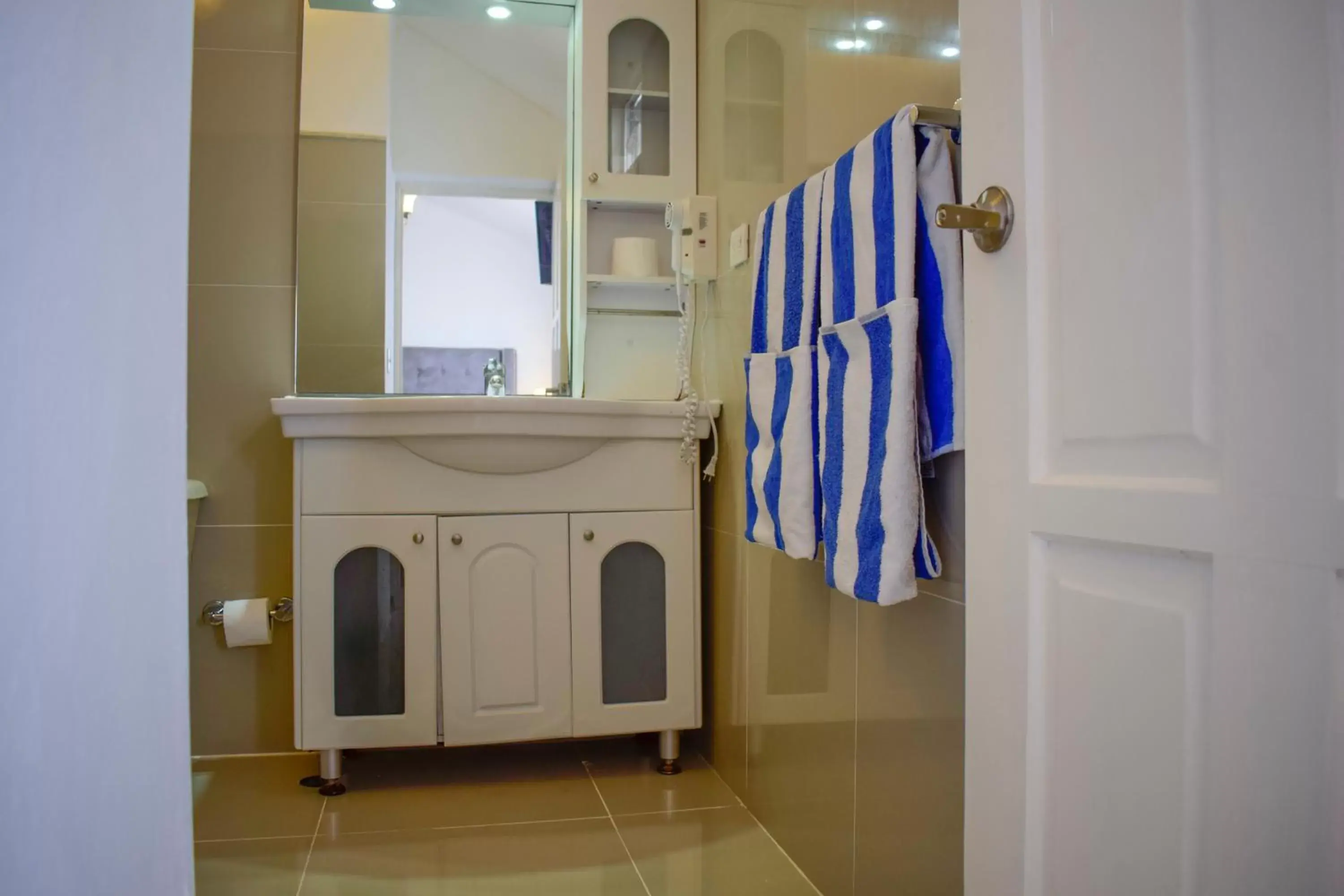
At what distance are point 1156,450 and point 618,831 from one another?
4.69ft

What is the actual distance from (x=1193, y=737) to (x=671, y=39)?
2.14 metres

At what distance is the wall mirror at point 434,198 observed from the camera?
2.35 m

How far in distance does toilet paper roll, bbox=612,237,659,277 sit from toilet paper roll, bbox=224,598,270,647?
3.70 feet

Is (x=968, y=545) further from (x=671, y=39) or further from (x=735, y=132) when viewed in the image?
(x=671, y=39)

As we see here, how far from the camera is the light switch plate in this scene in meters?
1.95

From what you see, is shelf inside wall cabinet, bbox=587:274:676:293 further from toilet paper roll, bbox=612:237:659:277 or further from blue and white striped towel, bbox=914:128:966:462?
blue and white striped towel, bbox=914:128:966:462

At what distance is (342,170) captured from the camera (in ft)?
7.75

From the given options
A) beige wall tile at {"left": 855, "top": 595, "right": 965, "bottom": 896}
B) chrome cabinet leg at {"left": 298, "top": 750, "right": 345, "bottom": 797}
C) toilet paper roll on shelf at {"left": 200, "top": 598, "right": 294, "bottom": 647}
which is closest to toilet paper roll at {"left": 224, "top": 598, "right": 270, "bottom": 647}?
toilet paper roll on shelf at {"left": 200, "top": 598, "right": 294, "bottom": 647}

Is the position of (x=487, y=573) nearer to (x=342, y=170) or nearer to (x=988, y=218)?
(x=342, y=170)

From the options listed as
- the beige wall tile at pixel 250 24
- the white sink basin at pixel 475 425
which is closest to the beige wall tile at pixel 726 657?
the white sink basin at pixel 475 425

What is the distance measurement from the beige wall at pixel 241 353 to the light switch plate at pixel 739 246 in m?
1.05

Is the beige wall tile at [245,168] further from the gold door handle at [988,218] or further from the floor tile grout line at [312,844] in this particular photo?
the gold door handle at [988,218]

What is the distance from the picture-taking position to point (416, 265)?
242cm

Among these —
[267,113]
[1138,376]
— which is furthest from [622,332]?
[1138,376]
